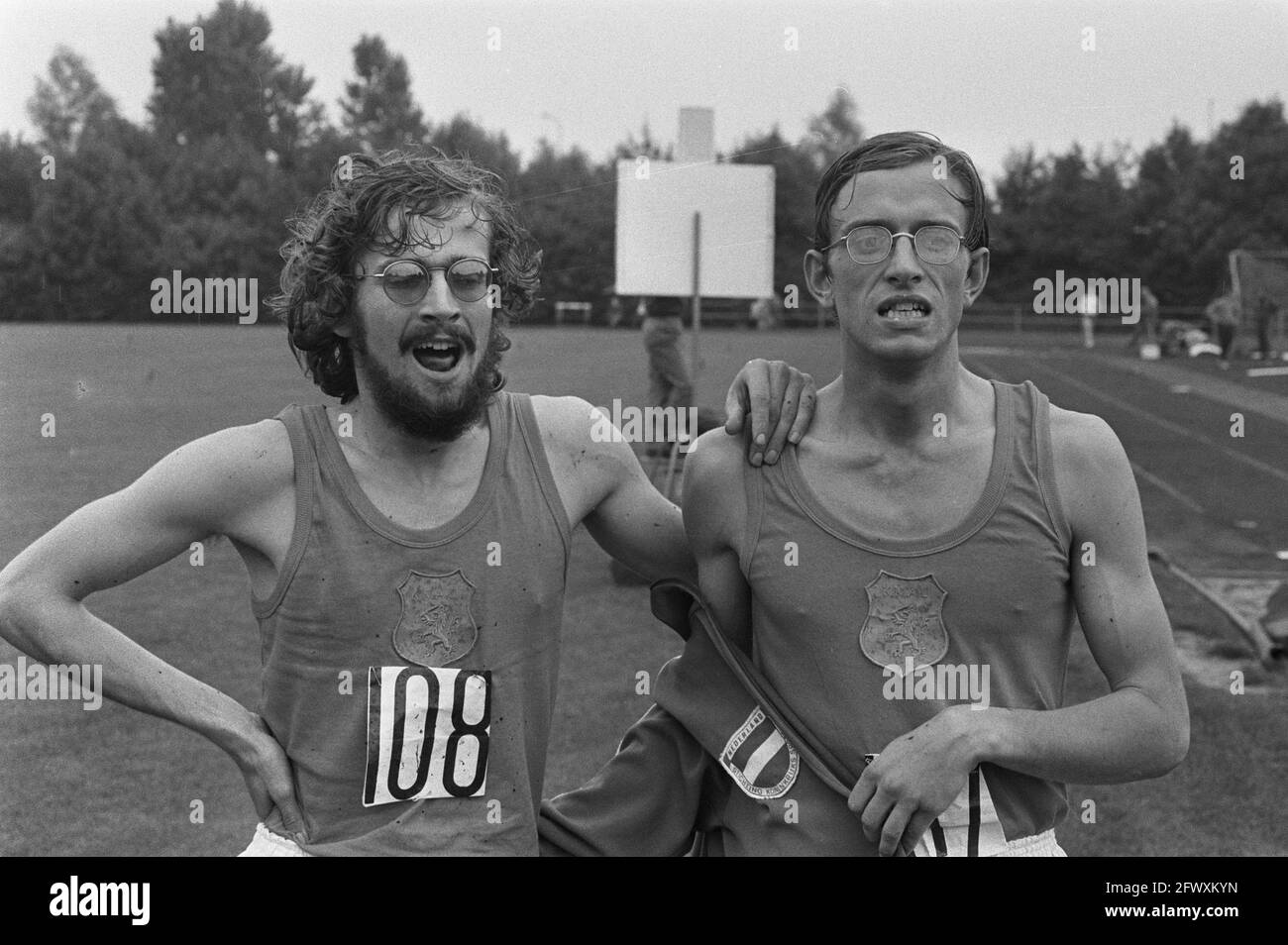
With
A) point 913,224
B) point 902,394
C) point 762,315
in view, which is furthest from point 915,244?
point 762,315

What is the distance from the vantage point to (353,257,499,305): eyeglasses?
2.65m

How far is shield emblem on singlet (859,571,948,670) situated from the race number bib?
2.37ft

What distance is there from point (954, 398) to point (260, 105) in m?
19.1

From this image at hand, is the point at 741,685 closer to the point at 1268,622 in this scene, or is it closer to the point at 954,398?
the point at 954,398

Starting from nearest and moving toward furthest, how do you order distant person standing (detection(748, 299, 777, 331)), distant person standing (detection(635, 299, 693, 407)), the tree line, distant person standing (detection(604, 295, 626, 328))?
distant person standing (detection(635, 299, 693, 407)), the tree line, distant person standing (detection(604, 295, 626, 328)), distant person standing (detection(748, 299, 777, 331))

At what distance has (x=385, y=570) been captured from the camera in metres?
2.57

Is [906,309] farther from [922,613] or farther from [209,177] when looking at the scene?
[209,177]

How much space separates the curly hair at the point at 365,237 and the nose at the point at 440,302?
0.11 m

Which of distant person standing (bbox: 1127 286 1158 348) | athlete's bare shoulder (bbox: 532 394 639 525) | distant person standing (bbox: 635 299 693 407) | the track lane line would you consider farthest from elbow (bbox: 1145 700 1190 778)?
distant person standing (bbox: 1127 286 1158 348)

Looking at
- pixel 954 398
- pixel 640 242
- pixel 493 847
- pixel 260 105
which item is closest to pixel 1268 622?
pixel 640 242

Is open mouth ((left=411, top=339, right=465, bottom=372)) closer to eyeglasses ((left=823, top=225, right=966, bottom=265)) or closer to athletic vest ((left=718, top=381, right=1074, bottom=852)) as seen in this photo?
A: athletic vest ((left=718, top=381, right=1074, bottom=852))

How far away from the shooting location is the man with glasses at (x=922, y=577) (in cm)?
243

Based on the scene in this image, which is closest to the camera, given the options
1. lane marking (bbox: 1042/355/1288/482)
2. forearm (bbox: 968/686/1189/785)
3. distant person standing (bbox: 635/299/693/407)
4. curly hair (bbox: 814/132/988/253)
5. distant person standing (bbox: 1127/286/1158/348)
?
forearm (bbox: 968/686/1189/785)

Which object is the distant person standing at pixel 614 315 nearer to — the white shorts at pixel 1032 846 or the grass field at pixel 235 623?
the grass field at pixel 235 623
